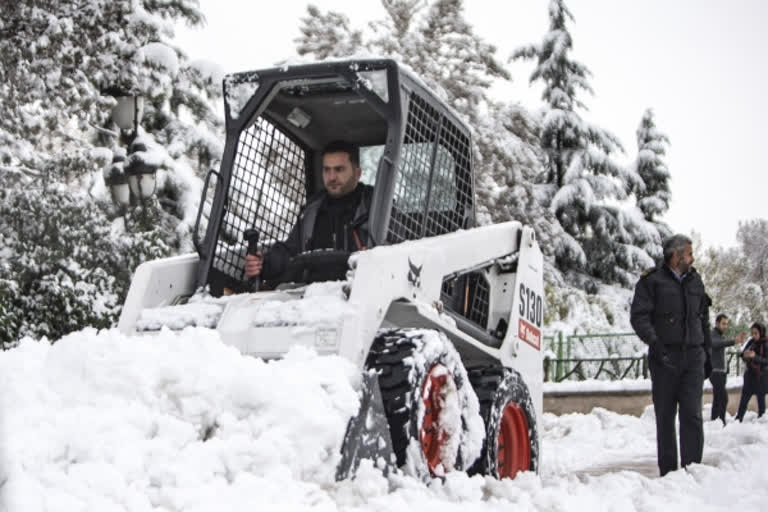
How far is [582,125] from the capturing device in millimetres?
31797

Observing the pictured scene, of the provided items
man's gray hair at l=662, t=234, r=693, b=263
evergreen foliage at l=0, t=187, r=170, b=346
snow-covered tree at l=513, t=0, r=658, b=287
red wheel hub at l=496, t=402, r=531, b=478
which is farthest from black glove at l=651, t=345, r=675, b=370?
snow-covered tree at l=513, t=0, r=658, b=287

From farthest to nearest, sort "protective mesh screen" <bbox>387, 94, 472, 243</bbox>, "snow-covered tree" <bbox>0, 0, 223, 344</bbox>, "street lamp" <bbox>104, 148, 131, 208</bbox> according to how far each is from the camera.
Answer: "street lamp" <bbox>104, 148, 131, 208</bbox> → "snow-covered tree" <bbox>0, 0, 223, 344</bbox> → "protective mesh screen" <bbox>387, 94, 472, 243</bbox>

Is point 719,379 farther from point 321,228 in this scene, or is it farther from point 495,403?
point 321,228

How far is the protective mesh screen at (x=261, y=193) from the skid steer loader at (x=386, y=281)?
11mm

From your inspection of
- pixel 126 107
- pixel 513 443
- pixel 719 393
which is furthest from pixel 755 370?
pixel 126 107

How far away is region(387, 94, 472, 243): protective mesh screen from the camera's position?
6.40 metres

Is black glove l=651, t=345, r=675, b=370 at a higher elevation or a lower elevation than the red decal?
lower

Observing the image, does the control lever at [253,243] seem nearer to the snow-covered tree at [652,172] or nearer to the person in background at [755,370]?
the person in background at [755,370]

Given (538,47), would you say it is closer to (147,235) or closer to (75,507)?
(147,235)

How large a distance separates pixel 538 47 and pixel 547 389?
610 inches

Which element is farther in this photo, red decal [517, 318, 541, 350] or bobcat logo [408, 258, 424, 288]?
red decal [517, 318, 541, 350]

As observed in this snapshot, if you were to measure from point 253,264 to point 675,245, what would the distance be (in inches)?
119

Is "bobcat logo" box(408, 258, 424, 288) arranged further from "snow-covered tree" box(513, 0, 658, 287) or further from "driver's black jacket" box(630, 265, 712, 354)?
"snow-covered tree" box(513, 0, 658, 287)

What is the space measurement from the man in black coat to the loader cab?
56.4 inches
